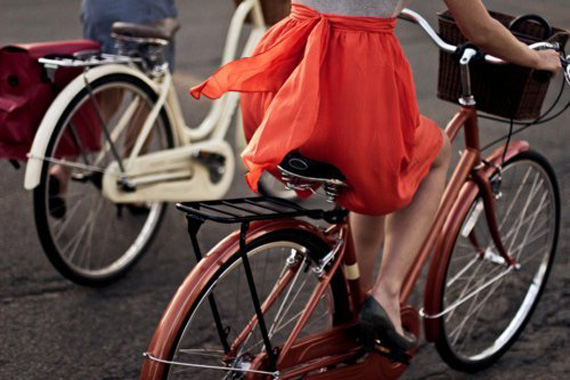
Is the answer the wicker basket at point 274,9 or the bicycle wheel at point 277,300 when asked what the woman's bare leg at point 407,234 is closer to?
the bicycle wheel at point 277,300

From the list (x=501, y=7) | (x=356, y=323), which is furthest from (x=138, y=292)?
(x=501, y=7)

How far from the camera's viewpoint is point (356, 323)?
11.1 feet

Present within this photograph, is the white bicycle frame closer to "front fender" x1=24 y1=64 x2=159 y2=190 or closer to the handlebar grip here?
"front fender" x1=24 y1=64 x2=159 y2=190

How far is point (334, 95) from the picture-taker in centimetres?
294

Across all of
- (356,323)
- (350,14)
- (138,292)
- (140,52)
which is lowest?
(138,292)

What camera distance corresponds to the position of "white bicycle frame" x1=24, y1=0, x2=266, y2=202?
4.26 metres

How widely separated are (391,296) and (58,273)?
200 cm

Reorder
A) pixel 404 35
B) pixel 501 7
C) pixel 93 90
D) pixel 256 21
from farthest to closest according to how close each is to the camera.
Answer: pixel 501 7 < pixel 404 35 < pixel 256 21 < pixel 93 90

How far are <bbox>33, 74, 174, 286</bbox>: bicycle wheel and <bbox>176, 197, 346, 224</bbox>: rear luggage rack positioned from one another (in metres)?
1.50

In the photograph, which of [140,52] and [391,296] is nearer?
[391,296]

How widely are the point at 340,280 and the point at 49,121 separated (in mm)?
1581

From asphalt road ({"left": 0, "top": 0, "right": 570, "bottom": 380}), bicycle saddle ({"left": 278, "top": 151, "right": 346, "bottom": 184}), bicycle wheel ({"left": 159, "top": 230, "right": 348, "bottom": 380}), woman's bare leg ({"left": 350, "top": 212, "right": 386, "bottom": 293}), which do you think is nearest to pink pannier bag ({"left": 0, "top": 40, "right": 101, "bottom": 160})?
asphalt road ({"left": 0, "top": 0, "right": 570, "bottom": 380})

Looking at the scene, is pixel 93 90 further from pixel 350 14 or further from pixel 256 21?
pixel 350 14

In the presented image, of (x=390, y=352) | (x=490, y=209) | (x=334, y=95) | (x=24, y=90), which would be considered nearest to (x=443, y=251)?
(x=490, y=209)
